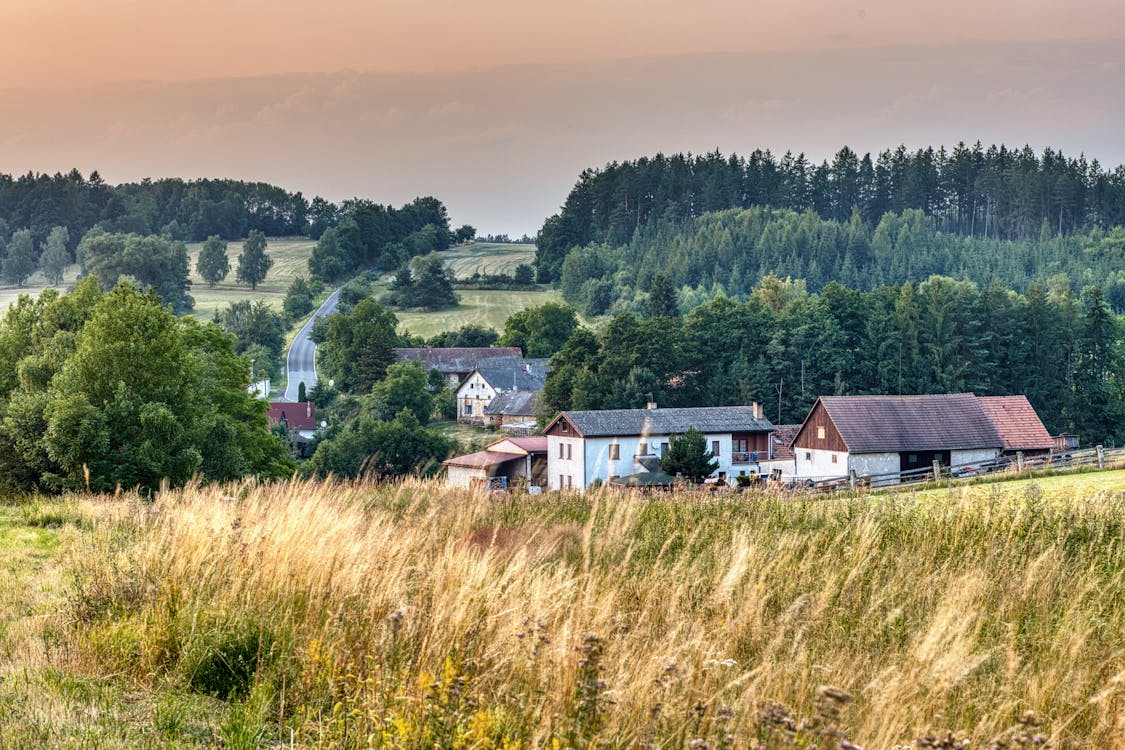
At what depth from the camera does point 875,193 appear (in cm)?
19338

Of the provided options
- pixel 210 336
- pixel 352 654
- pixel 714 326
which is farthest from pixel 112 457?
pixel 714 326

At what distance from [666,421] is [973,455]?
16883 millimetres

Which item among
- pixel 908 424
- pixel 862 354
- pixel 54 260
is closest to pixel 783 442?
pixel 908 424

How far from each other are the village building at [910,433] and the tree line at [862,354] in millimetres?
22778

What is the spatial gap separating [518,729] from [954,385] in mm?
95669

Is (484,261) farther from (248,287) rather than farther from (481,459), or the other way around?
(481,459)

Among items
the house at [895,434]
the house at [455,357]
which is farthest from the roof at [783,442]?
the house at [455,357]

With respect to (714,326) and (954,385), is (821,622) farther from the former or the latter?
(954,385)

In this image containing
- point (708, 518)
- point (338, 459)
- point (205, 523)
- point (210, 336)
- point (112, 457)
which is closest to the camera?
point (205, 523)

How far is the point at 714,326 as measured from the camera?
91.4 meters

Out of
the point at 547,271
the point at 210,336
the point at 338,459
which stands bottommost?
the point at 338,459

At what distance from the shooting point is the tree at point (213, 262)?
535ft

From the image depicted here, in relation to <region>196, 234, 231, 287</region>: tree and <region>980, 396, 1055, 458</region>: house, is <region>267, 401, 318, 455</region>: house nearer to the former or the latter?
<region>980, 396, 1055, 458</region>: house

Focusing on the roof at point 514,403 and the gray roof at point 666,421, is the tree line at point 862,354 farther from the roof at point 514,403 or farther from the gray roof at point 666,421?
the gray roof at point 666,421
